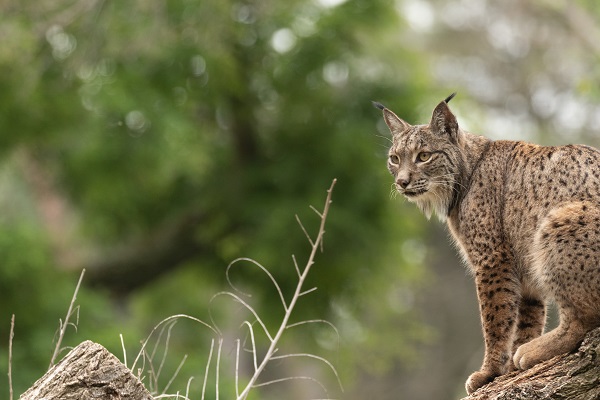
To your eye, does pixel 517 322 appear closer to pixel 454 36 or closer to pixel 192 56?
pixel 192 56

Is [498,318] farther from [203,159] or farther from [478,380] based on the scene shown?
[203,159]

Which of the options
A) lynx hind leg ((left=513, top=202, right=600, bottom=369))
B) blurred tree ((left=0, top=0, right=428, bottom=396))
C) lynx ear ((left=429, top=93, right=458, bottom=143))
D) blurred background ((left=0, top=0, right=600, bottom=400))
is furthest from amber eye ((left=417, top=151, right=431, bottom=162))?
blurred tree ((left=0, top=0, right=428, bottom=396))

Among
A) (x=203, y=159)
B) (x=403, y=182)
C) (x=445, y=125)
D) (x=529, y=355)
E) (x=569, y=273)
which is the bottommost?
(x=529, y=355)

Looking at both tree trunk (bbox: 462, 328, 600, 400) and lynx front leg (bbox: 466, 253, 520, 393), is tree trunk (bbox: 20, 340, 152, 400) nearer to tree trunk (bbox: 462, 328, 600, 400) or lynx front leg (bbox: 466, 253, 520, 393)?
tree trunk (bbox: 462, 328, 600, 400)

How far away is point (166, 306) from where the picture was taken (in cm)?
2216

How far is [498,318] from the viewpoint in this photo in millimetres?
7098

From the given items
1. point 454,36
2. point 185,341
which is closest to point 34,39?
point 185,341

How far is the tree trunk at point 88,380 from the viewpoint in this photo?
5934 millimetres

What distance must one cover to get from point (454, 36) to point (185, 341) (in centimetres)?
1590

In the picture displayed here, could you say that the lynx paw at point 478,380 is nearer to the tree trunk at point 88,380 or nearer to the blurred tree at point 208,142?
the tree trunk at point 88,380

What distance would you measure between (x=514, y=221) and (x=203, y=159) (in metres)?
11.2

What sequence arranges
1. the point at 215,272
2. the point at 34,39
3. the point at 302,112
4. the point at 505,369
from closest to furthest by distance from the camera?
the point at 505,369 → the point at 34,39 → the point at 302,112 → the point at 215,272

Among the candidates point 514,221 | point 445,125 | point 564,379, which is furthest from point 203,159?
point 564,379

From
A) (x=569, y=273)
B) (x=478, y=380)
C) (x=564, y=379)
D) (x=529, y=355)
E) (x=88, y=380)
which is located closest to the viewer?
(x=88, y=380)
